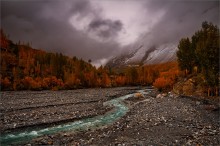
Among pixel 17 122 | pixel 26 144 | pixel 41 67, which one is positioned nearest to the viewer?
pixel 26 144

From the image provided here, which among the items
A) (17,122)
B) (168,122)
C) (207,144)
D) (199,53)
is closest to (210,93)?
(199,53)

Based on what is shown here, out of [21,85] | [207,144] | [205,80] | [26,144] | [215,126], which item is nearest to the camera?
[207,144]

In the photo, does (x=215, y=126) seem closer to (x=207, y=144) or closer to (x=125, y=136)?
(x=207, y=144)

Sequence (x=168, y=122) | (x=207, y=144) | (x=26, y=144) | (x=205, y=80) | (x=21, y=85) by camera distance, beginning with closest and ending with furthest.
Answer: (x=207, y=144) < (x=26, y=144) < (x=168, y=122) < (x=205, y=80) < (x=21, y=85)

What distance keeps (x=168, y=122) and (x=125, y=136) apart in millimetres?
9425

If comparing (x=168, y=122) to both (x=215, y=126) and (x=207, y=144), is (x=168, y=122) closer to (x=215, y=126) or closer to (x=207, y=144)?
(x=215, y=126)

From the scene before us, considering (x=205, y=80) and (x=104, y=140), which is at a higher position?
(x=205, y=80)

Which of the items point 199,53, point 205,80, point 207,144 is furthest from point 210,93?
point 207,144

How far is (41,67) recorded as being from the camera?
199m

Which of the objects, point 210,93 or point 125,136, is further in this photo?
point 210,93

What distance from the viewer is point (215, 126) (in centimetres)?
3061

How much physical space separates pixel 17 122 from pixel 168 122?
22137mm

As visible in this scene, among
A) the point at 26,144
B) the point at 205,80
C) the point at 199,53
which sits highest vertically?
the point at 199,53

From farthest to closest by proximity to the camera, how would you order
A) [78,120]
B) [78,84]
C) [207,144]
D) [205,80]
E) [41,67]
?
[41,67] < [78,84] < [205,80] < [78,120] < [207,144]
